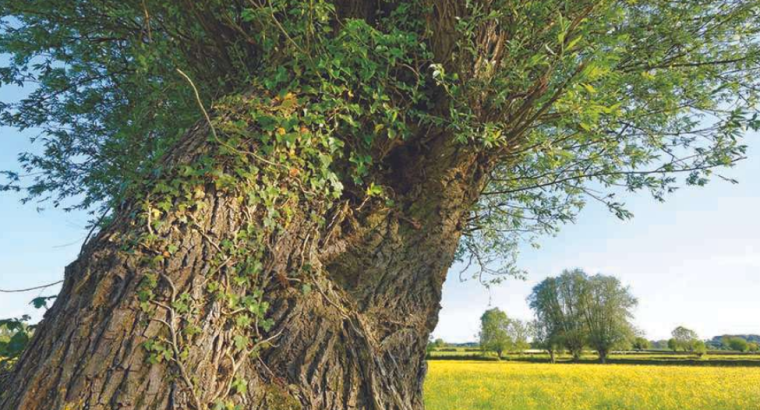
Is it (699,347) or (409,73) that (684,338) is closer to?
(699,347)

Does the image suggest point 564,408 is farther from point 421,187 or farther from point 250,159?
point 250,159

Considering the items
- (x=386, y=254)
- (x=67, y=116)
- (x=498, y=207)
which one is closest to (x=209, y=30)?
(x=386, y=254)

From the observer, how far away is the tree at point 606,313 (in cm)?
5497

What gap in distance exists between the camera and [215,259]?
2771 millimetres

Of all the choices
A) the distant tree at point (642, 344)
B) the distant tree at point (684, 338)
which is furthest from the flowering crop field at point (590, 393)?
the distant tree at point (642, 344)

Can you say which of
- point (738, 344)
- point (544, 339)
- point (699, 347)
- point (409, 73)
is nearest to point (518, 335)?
point (544, 339)

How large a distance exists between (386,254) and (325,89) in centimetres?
166

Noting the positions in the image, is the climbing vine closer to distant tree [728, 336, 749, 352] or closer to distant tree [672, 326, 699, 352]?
distant tree [672, 326, 699, 352]

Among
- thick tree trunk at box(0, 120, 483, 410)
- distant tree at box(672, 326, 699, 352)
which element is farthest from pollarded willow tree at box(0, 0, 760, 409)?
distant tree at box(672, 326, 699, 352)

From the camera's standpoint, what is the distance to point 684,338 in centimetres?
6438

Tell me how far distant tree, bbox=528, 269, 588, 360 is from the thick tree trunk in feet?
203

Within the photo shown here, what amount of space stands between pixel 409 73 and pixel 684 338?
80.9m

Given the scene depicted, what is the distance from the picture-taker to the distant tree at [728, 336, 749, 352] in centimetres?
6481

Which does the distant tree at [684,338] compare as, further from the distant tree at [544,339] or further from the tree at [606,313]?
the distant tree at [544,339]
